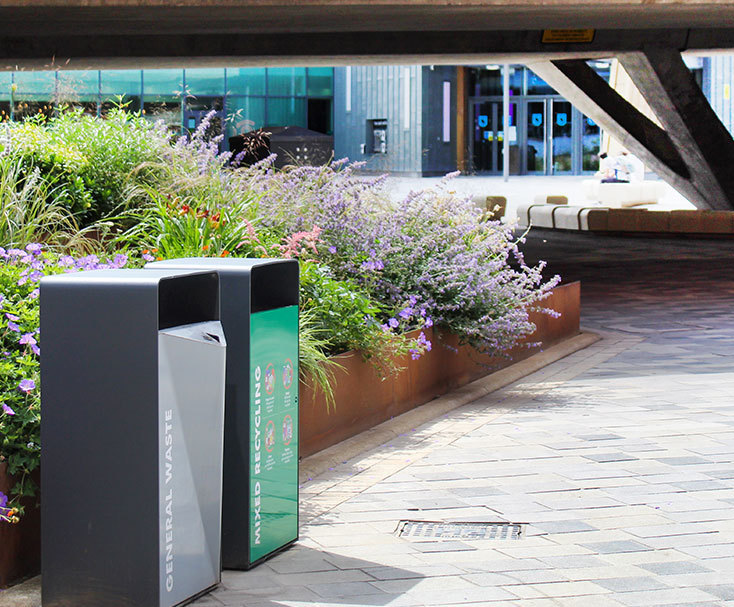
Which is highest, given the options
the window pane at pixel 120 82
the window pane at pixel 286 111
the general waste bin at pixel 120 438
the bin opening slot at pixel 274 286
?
the window pane at pixel 120 82

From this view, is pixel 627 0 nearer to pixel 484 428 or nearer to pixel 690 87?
pixel 690 87

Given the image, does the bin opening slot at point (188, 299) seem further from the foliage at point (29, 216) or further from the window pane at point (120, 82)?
the window pane at point (120, 82)

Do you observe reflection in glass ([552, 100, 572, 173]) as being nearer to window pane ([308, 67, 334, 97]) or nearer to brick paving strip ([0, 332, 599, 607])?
window pane ([308, 67, 334, 97])

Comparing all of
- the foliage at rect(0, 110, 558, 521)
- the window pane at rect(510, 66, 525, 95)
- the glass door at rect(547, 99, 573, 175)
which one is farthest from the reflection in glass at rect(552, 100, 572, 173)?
the foliage at rect(0, 110, 558, 521)

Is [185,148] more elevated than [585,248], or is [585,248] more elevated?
[185,148]

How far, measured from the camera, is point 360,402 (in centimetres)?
667

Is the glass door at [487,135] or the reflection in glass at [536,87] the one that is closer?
the reflection in glass at [536,87]

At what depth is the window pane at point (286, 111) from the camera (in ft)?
156

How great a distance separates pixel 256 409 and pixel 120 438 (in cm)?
70

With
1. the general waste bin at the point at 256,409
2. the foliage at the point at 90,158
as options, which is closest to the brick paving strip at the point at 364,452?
the general waste bin at the point at 256,409

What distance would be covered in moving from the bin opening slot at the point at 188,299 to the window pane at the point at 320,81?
151 feet

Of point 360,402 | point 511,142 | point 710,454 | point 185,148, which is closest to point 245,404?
point 360,402

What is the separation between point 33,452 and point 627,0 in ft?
35.6

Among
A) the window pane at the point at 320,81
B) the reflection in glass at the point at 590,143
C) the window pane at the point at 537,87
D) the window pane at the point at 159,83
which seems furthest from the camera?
the window pane at the point at 537,87
